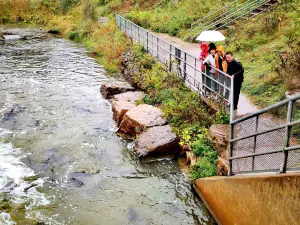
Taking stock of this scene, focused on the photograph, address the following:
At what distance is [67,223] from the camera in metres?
7.47

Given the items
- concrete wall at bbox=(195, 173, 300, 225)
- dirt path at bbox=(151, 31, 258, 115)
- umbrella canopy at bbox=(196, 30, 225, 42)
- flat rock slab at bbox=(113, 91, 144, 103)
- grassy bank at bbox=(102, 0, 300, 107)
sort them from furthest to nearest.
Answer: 1. flat rock slab at bbox=(113, 91, 144, 103)
2. grassy bank at bbox=(102, 0, 300, 107)
3. umbrella canopy at bbox=(196, 30, 225, 42)
4. dirt path at bbox=(151, 31, 258, 115)
5. concrete wall at bbox=(195, 173, 300, 225)

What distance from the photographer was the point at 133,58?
58.2 ft

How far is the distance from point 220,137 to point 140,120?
10.7 ft

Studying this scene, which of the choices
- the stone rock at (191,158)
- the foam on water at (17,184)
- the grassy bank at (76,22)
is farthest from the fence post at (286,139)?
the grassy bank at (76,22)

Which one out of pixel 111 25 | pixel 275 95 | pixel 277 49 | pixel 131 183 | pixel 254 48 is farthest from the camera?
pixel 111 25

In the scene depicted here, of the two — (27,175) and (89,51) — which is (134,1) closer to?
(89,51)

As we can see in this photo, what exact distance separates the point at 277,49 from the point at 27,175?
34.1 feet

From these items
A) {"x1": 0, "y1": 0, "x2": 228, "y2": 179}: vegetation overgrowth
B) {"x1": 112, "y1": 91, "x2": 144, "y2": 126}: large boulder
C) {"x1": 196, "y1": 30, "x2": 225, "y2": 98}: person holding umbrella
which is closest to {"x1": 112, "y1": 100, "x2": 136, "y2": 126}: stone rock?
{"x1": 112, "y1": 91, "x2": 144, "y2": 126}: large boulder

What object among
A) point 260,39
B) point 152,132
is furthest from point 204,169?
point 260,39

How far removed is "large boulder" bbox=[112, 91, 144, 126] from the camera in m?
12.2

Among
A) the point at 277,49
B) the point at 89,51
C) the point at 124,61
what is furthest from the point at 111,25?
the point at 277,49

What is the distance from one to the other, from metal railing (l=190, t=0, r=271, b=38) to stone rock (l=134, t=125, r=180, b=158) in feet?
37.2

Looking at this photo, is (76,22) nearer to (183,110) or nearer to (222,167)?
(183,110)

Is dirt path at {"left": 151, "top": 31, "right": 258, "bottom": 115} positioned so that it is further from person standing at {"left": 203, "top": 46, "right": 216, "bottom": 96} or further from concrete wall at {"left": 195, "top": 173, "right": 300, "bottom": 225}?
concrete wall at {"left": 195, "top": 173, "right": 300, "bottom": 225}
